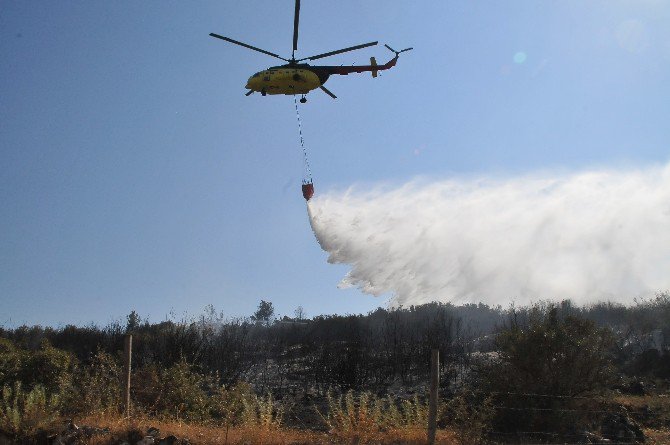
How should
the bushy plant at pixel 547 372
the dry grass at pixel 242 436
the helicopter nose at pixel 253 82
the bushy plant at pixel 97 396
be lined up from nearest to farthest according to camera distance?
1. the dry grass at pixel 242 436
2. the bushy plant at pixel 97 396
3. the bushy plant at pixel 547 372
4. the helicopter nose at pixel 253 82

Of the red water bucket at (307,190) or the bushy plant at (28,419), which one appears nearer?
the bushy plant at (28,419)

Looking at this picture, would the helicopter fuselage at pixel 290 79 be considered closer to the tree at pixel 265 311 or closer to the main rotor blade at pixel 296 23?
the main rotor blade at pixel 296 23

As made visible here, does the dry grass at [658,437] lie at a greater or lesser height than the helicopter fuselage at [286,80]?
lesser

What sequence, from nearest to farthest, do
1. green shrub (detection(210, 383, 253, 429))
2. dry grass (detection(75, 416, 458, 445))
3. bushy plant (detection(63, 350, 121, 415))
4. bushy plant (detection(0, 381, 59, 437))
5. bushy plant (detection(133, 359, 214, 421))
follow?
1. dry grass (detection(75, 416, 458, 445))
2. bushy plant (detection(0, 381, 59, 437))
3. bushy plant (detection(63, 350, 121, 415))
4. green shrub (detection(210, 383, 253, 429))
5. bushy plant (detection(133, 359, 214, 421))

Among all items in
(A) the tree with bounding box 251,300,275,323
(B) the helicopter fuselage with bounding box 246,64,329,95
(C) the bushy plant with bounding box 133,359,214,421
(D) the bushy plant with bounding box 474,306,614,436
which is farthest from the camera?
(A) the tree with bounding box 251,300,275,323

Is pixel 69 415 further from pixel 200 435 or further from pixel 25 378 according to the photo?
pixel 25 378

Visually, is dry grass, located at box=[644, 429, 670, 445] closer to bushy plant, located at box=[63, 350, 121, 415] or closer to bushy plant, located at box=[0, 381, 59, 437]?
bushy plant, located at box=[63, 350, 121, 415]

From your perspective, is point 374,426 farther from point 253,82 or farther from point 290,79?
point 253,82

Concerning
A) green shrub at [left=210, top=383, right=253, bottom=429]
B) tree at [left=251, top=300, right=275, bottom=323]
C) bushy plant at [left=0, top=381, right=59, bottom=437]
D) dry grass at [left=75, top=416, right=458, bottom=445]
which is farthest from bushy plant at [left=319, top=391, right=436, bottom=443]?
tree at [left=251, top=300, right=275, bottom=323]

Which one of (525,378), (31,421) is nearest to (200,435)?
(31,421)

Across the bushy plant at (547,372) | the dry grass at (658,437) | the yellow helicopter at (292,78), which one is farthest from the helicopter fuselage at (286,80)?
the dry grass at (658,437)

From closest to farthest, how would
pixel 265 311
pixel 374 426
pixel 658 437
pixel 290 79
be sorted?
pixel 374 426 < pixel 658 437 < pixel 290 79 < pixel 265 311

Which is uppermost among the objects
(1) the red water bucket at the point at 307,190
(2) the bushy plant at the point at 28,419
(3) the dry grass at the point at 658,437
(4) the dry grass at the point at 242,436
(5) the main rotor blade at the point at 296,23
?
(5) the main rotor blade at the point at 296,23

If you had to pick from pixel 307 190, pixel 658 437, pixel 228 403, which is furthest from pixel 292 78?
pixel 658 437
